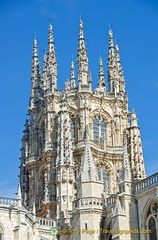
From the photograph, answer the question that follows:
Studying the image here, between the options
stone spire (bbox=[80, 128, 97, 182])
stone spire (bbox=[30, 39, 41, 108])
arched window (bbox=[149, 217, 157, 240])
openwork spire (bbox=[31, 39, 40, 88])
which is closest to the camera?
arched window (bbox=[149, 217, 157, 240])

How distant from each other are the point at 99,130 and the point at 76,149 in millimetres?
3965

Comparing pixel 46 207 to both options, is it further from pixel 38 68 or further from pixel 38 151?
pixel 38 68

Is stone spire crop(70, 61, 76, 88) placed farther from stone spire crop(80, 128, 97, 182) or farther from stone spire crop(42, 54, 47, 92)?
stone spire crop(80, 128, 97, 182)

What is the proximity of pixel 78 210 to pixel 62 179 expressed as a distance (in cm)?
892

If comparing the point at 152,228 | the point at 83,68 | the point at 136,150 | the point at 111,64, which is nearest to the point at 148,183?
the point at 152,228

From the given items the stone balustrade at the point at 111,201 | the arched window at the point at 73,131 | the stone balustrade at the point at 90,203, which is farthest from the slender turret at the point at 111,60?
the stone balustrade at the point at 90,203

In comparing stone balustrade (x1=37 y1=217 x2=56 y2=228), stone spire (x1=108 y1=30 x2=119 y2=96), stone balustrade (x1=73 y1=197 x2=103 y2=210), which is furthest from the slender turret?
stone balustrade (x1=73 y1=197 x2=103 y2=210)

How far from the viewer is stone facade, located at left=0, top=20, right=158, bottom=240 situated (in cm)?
4406

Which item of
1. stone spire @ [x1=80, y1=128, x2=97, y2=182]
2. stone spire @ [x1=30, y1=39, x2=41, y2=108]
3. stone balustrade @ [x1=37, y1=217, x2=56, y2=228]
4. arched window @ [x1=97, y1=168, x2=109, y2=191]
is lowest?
stone balustrade @ [x1=37, y1=217, x2=56, y2=228]

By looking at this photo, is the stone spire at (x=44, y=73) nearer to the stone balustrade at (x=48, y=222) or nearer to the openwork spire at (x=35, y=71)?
the openwork spire at (x=35, y=71)

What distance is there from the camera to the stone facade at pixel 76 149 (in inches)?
1735

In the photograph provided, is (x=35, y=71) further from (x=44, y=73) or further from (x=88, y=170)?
(x=88, y=170)

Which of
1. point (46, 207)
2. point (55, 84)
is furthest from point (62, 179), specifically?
point (55, 84)

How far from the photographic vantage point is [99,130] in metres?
58.9
